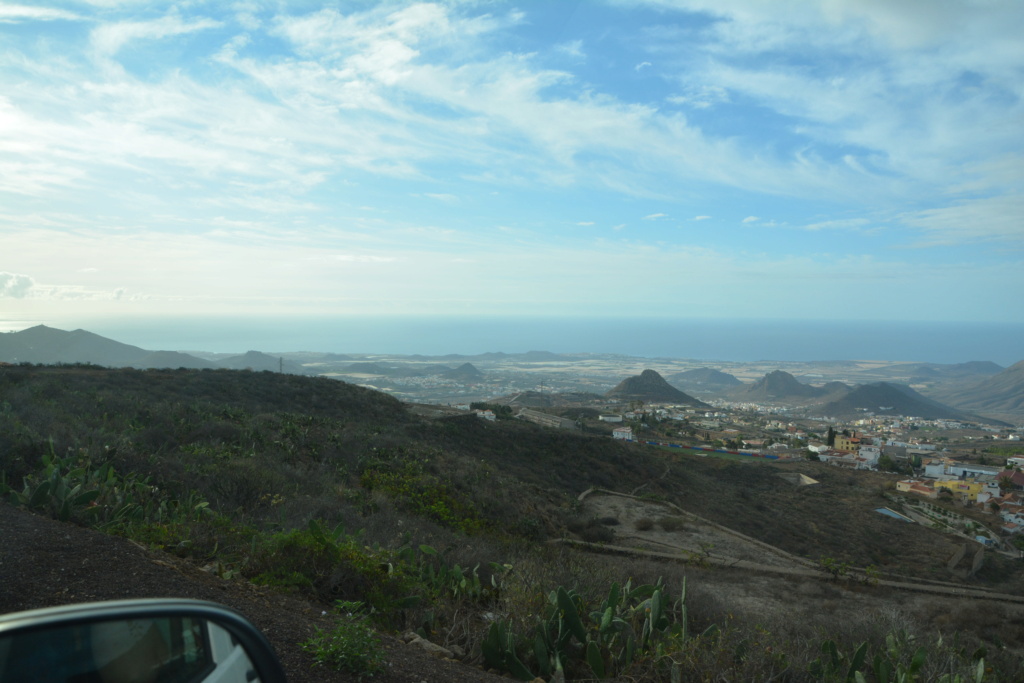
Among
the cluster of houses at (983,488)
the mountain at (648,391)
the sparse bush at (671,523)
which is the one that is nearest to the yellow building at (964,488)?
the cluster of houses at (983,488)

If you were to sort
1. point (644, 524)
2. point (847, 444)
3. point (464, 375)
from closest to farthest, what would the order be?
1. point (644, 524)
2. point (847, 444)
3. point (464, 375)

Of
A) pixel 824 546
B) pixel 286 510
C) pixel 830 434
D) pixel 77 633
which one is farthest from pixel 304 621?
pixel 830 434

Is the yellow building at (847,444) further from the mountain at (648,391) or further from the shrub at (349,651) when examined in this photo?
the shrub at (349,651)

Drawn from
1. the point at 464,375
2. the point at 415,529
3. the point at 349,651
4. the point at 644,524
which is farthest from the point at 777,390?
the point at 349,651

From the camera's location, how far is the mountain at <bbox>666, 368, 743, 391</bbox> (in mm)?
109438

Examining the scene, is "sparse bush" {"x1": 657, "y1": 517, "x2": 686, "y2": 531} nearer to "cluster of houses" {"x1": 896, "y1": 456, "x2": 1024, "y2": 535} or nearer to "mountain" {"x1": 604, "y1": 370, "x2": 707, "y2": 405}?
"cluster of houses" {"x1": 896, "y1": 456, "x2": 1024, "y2": 535}

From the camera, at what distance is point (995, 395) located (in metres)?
98.4

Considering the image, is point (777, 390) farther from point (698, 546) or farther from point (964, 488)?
point (698, 546)

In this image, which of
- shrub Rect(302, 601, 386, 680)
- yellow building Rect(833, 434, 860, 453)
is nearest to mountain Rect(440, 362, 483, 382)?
yellow building Rect(833, 434, 860, 453)

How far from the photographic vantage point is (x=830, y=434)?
45.7m

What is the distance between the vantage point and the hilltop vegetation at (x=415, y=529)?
15.8 feet

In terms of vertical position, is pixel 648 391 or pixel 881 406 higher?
pixel 648 391

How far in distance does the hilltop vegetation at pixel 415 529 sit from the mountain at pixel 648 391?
161 ft

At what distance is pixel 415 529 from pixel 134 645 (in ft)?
22.3
